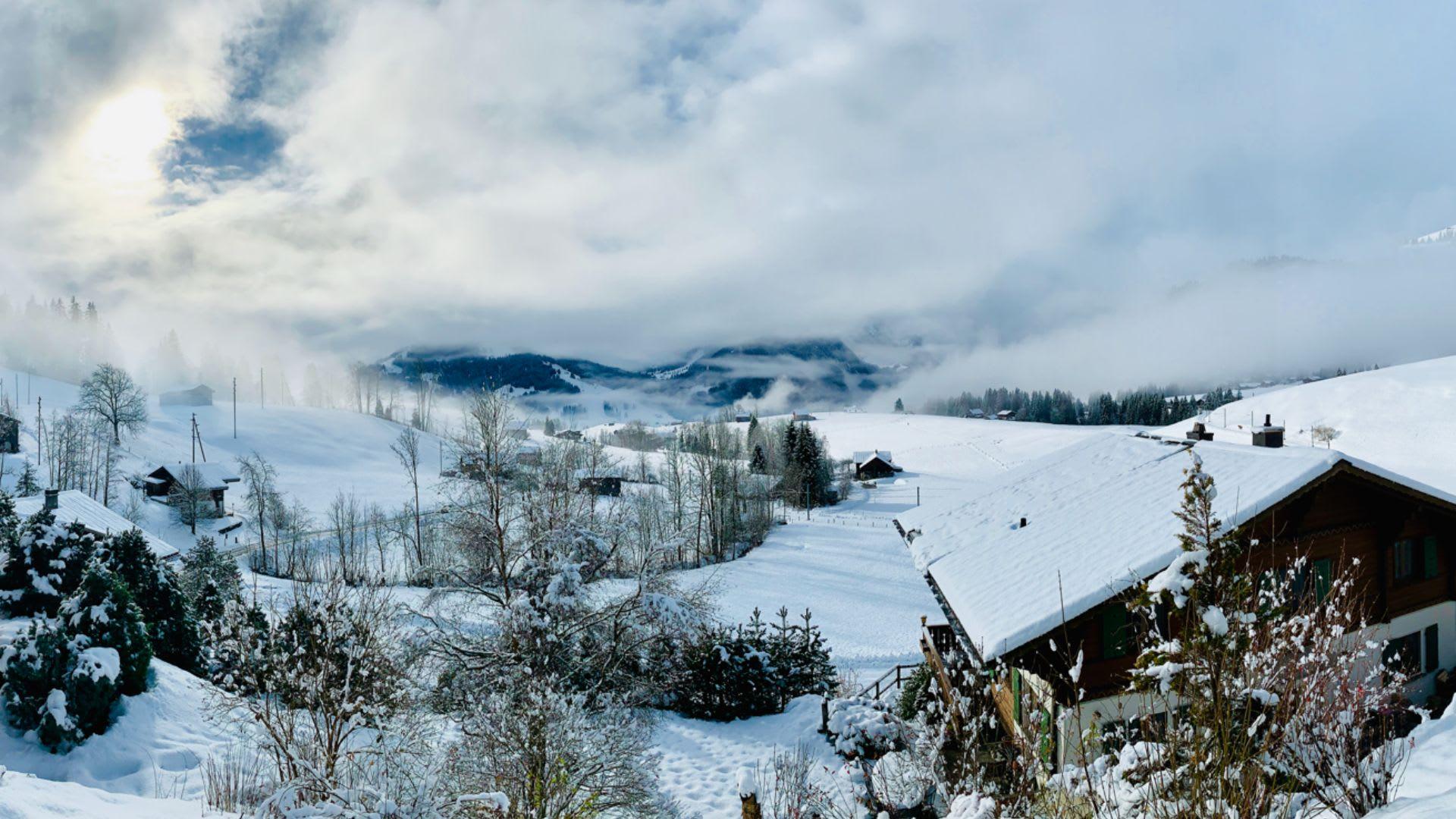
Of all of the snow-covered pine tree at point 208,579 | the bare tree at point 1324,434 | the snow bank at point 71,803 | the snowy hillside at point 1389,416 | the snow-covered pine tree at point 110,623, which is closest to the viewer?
the snow bank at point 71,803

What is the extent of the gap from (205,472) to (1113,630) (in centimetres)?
7522

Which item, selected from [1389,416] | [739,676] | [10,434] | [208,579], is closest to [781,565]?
[739,676]

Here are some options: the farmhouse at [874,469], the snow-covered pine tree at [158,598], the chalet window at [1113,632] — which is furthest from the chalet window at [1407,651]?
the farmhouse at [874,469]

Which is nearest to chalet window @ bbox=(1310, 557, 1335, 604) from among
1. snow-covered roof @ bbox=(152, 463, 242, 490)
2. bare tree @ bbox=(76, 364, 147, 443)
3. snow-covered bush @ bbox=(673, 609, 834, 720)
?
snow-covered bush @ bbox=(673, 609, 834, 720)

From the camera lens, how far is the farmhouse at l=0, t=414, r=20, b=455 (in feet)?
198

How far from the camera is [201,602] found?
26000 millimetres

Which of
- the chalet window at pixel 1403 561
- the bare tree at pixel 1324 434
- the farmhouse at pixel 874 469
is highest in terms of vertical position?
the bare tree at pixel 1324 434

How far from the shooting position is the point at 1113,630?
11898 mm

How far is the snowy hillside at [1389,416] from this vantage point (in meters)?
43.6

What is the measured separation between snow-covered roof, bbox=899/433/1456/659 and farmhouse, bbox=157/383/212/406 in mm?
130430

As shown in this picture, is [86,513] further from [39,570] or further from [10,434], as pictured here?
[10,434]

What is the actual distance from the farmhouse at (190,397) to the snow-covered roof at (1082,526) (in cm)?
13043

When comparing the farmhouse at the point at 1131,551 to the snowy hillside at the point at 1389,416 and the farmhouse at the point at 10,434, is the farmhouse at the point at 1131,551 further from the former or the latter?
the farmhouse at the point at 10,434

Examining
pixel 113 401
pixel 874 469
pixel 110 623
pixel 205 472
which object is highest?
pixel 113 401
